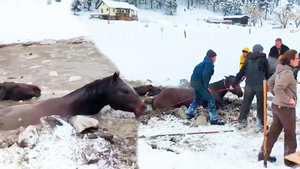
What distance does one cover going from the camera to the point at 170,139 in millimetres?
6078

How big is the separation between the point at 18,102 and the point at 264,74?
6381mm

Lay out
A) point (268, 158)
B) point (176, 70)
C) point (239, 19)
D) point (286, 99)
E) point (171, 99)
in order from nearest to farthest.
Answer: point (286, 99) → point (268, 158) → point (171, 99) → point (176, 70) → point (239, 19)

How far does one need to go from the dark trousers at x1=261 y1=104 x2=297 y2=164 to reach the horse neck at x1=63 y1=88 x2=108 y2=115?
346 centimetres

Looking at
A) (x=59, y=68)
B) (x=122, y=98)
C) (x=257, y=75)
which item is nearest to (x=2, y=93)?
(x=122, y=98)

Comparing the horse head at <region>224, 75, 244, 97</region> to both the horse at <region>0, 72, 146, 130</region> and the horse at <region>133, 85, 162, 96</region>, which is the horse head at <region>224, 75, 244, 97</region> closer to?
the horse at <region>133, 85, 162, 96</region>

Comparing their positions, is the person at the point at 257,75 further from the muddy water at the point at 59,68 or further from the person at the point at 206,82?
the muddy water at the point at 59,68

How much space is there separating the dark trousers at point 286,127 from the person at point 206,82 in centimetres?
189

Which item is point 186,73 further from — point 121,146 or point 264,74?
point 121,146

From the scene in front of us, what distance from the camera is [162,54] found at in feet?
63.8

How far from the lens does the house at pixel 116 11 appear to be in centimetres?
4491

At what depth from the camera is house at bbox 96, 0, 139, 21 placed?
147 ft

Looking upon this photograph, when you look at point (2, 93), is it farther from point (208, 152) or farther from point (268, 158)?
point (268, 158)

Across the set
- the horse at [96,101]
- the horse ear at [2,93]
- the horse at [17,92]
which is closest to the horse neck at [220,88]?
the horse at [96,101]

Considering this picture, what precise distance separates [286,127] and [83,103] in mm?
3907
